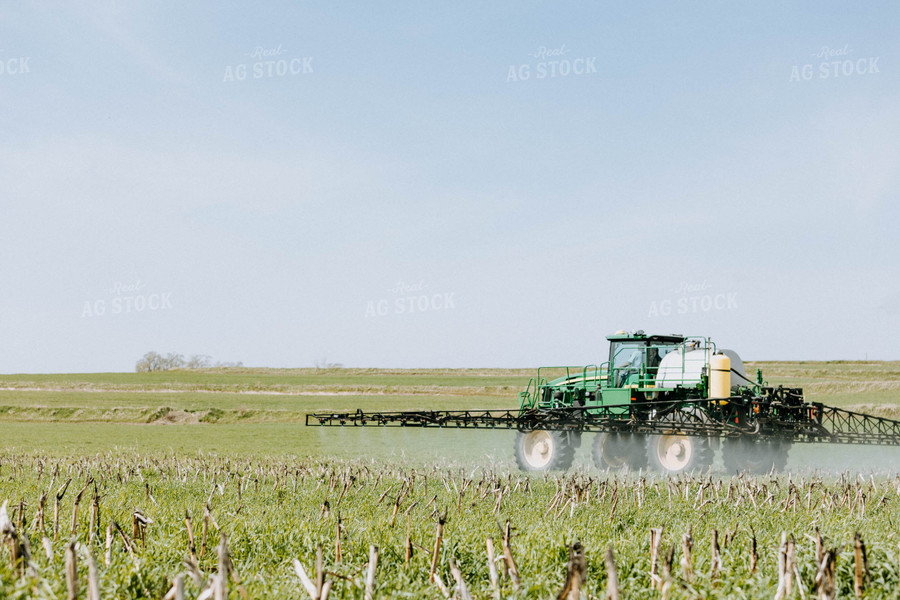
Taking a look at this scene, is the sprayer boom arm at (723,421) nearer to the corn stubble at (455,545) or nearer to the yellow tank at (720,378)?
the yellow tank at (720,378)

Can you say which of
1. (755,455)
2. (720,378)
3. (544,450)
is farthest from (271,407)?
(720,378)

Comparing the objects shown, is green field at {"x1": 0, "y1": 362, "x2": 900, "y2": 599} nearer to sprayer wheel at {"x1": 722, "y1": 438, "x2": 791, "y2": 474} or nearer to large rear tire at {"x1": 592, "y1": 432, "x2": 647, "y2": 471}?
sprayer wheel at {"x1": 722, "y1": 438, "x2": 791, "y2": 474}

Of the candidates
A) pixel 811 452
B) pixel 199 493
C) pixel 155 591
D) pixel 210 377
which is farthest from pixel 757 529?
pixel 210 377

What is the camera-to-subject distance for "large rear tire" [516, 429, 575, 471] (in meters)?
16.3

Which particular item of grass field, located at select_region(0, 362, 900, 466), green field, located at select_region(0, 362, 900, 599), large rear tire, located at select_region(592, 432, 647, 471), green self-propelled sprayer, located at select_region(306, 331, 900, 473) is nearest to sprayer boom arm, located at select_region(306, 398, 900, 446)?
green self-propelled sprayer, located at select_region(306, 331, 900, 473)

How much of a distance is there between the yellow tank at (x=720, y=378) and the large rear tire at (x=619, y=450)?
2.02 meters

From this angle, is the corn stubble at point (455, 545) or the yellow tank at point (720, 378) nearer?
the corn stubble at point (455, 545)

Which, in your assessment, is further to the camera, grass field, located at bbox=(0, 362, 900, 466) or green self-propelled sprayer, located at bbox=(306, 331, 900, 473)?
grass field, located at bbox=(0, 362, 900, 466)

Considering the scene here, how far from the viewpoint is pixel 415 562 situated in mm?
5691

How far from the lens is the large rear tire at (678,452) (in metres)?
14.3

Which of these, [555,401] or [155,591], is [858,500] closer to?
[155,591]

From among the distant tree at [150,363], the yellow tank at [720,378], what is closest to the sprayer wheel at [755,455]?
the yellow tank at [720,378]

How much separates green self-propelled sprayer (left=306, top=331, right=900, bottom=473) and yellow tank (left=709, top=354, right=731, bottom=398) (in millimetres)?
17

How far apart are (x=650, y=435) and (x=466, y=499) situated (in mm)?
6242
